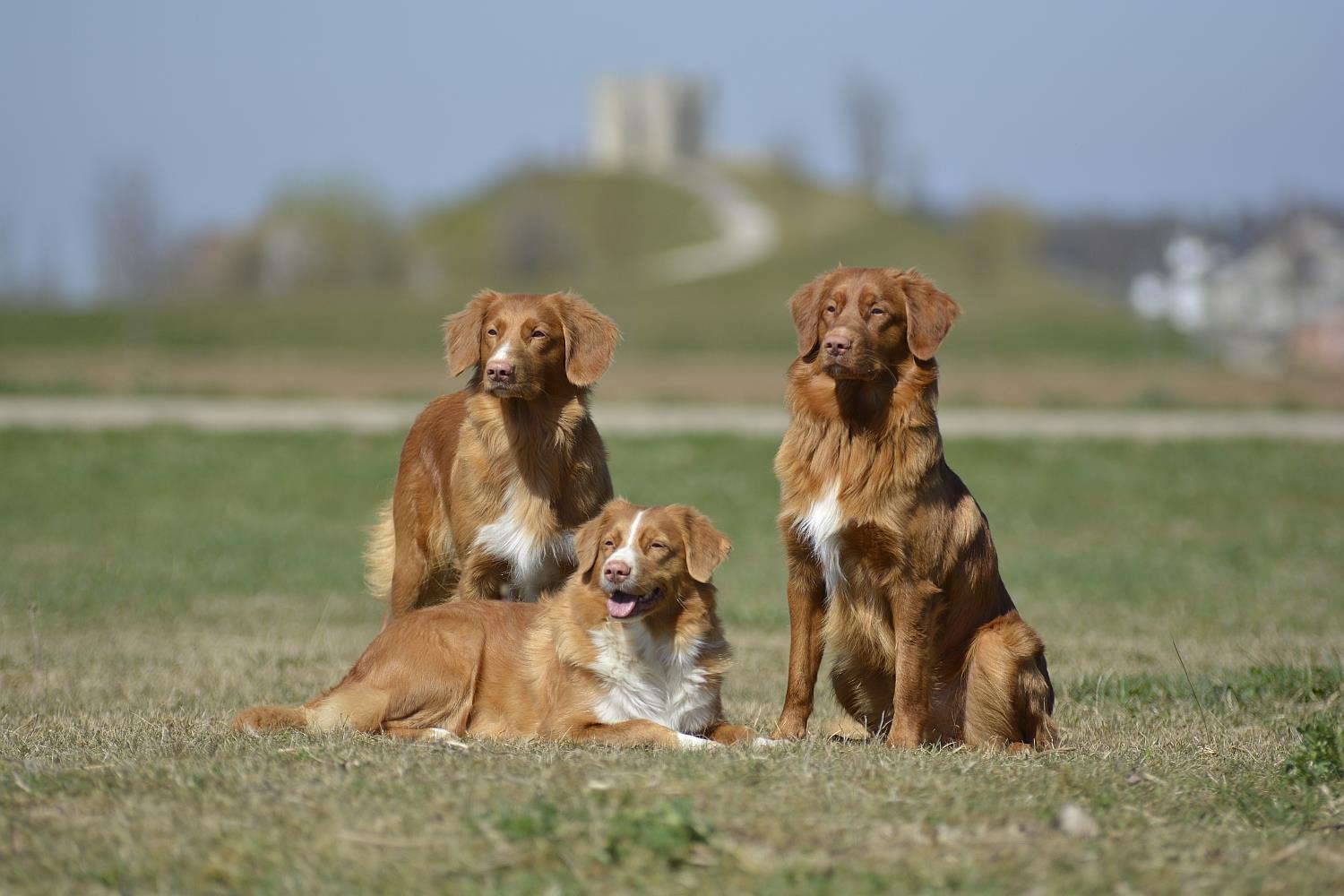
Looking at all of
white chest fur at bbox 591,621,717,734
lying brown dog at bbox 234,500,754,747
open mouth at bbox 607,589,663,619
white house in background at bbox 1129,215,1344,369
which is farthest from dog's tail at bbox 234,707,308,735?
white house in background at bbox 1129,215,1344,369

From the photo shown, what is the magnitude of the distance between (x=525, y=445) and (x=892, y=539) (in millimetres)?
2133

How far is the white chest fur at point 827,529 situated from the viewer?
6934 millimetres

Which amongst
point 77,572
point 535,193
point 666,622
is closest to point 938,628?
point 666,622

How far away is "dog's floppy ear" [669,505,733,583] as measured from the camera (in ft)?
23.4

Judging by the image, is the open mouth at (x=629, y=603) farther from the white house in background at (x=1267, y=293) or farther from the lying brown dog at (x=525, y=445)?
the white house in background at (x=1267, y=293)

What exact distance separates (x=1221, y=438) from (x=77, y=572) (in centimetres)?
1593

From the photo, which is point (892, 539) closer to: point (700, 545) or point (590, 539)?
point (700, 545)

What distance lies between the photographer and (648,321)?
60031mm


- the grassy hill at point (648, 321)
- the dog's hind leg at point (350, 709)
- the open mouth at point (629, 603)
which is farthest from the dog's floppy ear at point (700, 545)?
the grassy hill at point (648, 321)

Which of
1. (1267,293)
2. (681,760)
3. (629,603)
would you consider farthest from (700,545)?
(1267,293)

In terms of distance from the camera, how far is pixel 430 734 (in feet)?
23.7

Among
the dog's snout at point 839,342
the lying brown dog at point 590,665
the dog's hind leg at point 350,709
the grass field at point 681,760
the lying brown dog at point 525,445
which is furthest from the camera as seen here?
the lying brown dog at point 525,445

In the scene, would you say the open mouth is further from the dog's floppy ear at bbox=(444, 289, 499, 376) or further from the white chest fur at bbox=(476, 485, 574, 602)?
the dog's floppy ear at bbox=(444, 289, 499, 376)

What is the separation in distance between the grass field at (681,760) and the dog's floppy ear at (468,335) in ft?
7.09
